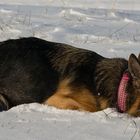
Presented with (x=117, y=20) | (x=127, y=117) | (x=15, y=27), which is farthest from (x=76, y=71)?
(x=117, y=20)

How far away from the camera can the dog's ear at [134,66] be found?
5.06 meters

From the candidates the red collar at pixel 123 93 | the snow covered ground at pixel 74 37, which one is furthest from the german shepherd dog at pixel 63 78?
the snow covered ground at pixel 74 37

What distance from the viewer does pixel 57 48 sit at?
6086 millimetres

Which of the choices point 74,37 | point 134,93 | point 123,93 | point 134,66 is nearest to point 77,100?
point 123,93

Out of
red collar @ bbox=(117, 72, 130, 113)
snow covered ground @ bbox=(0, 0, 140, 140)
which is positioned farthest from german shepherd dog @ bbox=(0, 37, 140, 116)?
snow covered ground @ bbox=(0, 0, 140, 140)

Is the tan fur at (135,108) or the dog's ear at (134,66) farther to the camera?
the tan fur at (135,108)

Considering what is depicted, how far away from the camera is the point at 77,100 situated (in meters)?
5.45

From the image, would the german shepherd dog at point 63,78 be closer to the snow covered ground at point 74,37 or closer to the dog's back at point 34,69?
the dog's back at point 34,69

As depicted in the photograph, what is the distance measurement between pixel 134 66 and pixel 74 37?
3.91 metres

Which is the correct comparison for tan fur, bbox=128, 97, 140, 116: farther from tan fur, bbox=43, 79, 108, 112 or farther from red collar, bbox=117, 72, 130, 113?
tan fur, bbox=43, 79, 108, 112

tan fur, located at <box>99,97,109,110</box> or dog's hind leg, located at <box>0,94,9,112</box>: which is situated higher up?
tan fur, located at <box>99,97,109,110</box>

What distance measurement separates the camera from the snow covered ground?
443cm

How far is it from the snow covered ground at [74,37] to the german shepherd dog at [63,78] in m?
0.28

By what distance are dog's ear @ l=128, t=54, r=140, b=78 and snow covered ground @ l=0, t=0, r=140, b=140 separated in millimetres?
426
